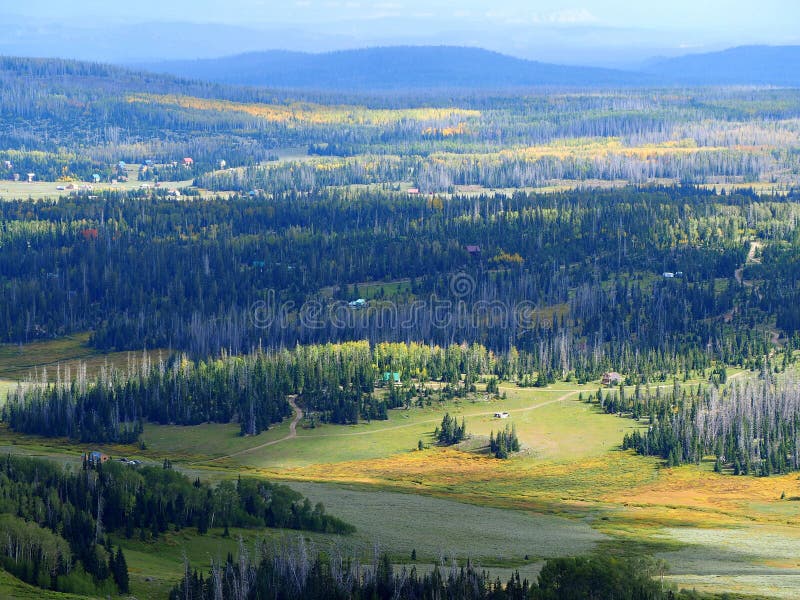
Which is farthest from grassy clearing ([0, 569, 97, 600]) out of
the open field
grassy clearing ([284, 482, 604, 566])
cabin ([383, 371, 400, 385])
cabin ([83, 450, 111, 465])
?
cabin ([383, 371, 400, 385])

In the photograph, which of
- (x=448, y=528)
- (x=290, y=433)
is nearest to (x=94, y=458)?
(x=290, y=433)

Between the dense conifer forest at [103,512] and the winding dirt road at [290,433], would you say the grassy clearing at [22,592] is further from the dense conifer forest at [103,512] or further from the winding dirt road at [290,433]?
the winding dirt road at [290,433]

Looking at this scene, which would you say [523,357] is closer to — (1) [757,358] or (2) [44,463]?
(1) [757,358]

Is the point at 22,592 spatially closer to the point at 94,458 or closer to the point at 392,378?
the point at 94,458

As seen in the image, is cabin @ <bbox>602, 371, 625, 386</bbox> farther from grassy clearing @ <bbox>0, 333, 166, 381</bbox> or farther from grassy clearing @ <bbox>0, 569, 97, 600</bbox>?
grassy clearing @ <bbox>0, 569, 97, 600</bbox>

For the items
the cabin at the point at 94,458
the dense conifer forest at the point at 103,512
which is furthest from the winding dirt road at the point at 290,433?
the dense conifer forest at the point at 103,512
